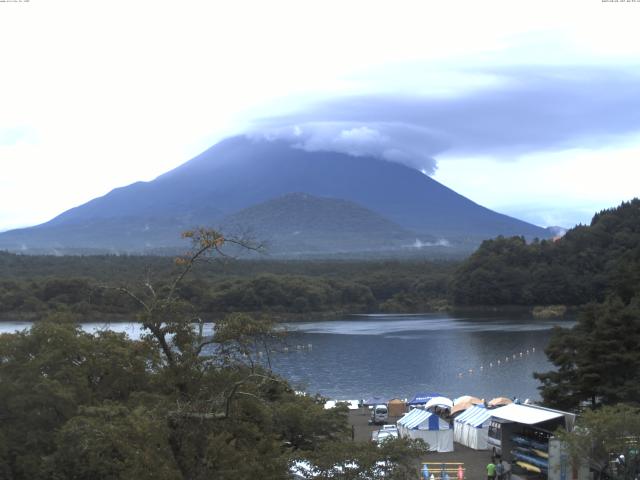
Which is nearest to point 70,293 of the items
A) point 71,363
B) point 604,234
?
point 604,234

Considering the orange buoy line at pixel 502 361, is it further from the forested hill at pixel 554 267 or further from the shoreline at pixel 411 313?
the forested hill at pixel 554 267

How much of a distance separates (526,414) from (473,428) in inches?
154

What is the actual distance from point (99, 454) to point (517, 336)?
141 feet

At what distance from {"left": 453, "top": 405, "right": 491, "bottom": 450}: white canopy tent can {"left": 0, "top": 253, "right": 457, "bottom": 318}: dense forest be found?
117 ft

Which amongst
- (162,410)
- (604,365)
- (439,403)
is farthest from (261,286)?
(162,410)

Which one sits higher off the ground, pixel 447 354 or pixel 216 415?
pixel 216 415

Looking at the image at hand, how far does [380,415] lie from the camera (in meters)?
24.5

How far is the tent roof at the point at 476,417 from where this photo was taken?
66.6 feet

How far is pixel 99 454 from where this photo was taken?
10.3 m

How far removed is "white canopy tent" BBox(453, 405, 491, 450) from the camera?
20219 millimetres

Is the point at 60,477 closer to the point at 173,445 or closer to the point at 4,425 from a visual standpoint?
the point at 4,425

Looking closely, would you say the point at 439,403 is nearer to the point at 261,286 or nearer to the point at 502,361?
the point at 502,361

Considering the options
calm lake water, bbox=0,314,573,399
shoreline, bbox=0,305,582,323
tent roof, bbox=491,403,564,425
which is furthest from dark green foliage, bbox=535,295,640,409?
shoreline, bbox=0,305,582,323

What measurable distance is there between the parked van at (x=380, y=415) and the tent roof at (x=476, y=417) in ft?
10.3
